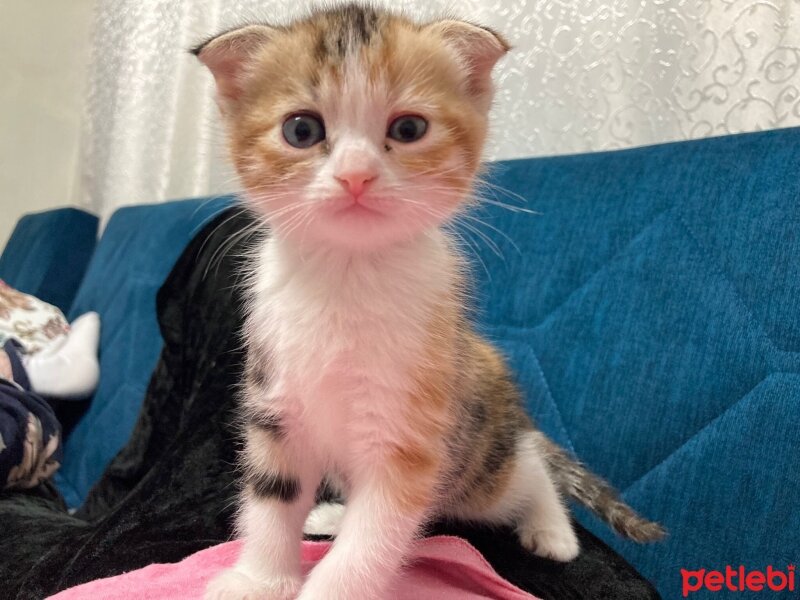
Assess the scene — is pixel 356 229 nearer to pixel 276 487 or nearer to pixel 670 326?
pixel 276 487

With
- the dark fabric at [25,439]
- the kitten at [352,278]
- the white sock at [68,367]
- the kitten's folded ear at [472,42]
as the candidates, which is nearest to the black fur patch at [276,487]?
the kitten at [352,278]

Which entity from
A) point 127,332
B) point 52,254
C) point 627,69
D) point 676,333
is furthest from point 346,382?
point 52,254

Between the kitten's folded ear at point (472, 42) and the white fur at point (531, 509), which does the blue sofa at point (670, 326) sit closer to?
the white fur at point (531, 509)

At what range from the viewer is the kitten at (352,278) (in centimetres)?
54

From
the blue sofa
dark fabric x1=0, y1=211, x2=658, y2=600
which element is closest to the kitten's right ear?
dark fabric x1=0, y1=211, x2=658, y2=600

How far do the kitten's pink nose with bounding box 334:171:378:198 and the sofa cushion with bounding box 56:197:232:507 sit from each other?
1008mm

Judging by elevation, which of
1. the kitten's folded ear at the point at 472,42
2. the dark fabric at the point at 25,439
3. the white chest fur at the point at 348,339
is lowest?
the dark fabric at the point at 25,439

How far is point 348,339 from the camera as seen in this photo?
0.59 metres

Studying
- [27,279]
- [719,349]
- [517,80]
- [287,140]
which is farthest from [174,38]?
[719,349]

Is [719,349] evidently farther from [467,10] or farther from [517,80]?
[467,10]

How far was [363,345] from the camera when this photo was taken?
0.58 metres

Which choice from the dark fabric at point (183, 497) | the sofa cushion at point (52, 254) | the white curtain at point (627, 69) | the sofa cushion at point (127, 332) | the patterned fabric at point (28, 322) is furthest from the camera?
the sofa cushion at point (52, 254)

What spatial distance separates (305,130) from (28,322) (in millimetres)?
1533

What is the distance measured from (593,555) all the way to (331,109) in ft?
1.87
